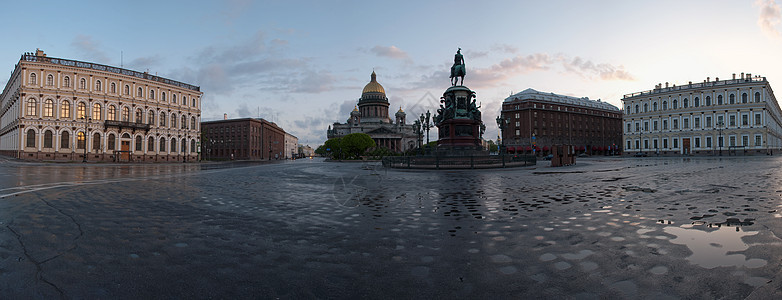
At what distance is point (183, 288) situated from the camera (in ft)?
10.5

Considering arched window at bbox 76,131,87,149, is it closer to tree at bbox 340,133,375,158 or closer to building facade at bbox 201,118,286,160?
building facade at bbox 201,118,286,160

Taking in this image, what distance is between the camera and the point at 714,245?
4.41m

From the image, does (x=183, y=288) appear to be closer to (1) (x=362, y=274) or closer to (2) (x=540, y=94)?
(1) (x=362, y=274)

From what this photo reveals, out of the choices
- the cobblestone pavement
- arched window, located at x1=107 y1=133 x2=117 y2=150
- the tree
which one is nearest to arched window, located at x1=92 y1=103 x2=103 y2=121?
arched window, located at x1=107 y1=133 x2=117 y2=150

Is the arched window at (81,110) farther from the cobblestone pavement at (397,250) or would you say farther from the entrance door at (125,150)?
the cobblestone pavement at (397,250)

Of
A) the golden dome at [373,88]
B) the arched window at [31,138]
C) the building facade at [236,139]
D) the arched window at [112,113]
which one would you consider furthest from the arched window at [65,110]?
the golden dome at [373,88]

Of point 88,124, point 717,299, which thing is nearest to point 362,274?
point 717,299

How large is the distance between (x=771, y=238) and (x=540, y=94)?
103m

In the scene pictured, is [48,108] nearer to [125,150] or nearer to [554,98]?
[125,150]

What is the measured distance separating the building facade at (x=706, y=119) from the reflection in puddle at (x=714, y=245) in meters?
76.0

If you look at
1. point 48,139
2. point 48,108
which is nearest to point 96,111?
point 48,108

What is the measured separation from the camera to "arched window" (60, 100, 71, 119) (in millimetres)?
51906

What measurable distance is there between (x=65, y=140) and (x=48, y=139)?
1793 mm

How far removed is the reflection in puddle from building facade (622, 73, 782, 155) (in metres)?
76.0
